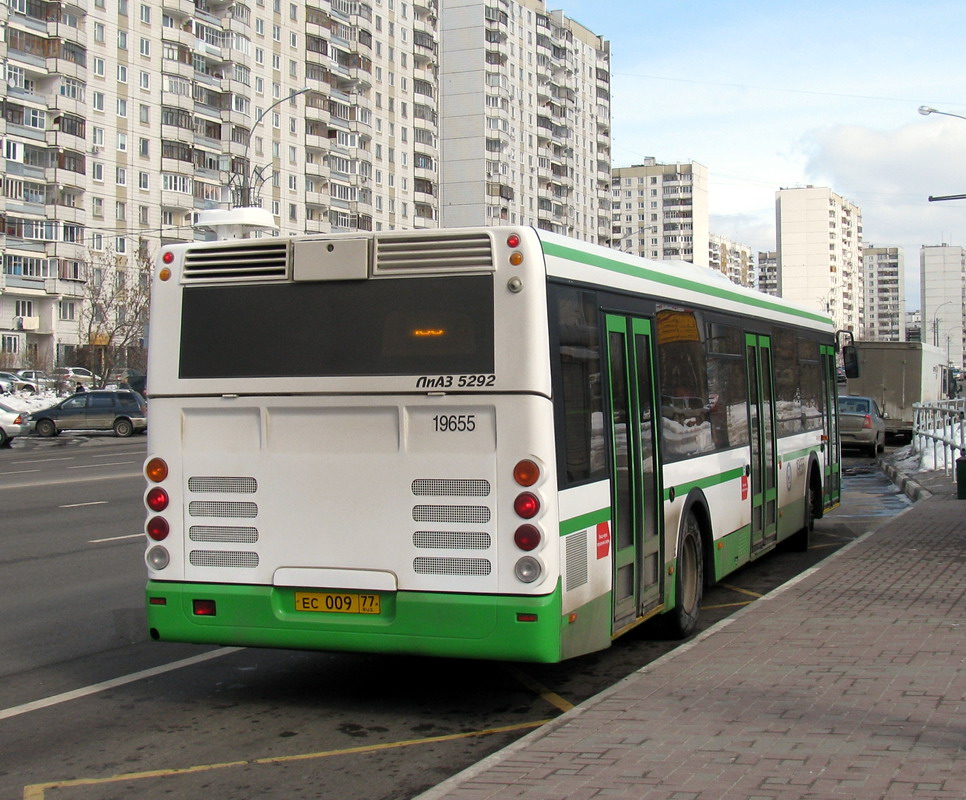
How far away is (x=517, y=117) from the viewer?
130500 mm

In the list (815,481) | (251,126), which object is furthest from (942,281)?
(815,481)

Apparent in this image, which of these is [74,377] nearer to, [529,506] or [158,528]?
[158,528]

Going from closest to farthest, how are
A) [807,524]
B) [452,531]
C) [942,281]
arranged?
[452,531]
[807,524]
[942,281]

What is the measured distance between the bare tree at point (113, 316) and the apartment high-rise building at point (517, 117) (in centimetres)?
4200

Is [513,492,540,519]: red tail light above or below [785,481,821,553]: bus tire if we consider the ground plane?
above

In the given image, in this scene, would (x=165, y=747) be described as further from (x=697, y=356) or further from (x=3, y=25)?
(x=3, y=25)

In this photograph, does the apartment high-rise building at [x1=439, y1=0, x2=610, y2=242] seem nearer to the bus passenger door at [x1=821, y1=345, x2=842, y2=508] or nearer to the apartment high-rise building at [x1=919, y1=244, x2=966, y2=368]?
the apartment high-rise building at [x1=919, y1=244, x2=966, y2=368]

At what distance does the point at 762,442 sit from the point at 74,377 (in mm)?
61528

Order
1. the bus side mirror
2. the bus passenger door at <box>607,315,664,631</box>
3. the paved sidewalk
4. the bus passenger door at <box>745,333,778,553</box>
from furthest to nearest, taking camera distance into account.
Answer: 1. the bus side mirror
2. the bus passenger door at <box>745,333,778,553</box>
3. the bus passenger door at <box>607,315,664,631</box>
4. the paved sidewalk

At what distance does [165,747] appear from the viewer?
259 inches

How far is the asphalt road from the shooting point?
6039 mm

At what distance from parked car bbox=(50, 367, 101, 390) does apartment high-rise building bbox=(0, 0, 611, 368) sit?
2.43 metres

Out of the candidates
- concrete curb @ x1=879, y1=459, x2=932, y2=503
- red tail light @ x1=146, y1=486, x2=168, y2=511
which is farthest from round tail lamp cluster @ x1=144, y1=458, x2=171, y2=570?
concrete curb @ x1=879, y1=459, x2=932, y2=503

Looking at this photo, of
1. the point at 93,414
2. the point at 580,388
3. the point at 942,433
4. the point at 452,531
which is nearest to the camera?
the point at 452,531
